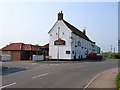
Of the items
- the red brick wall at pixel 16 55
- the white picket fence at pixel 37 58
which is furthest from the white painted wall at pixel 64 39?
the red brick wall at pixel 16 55

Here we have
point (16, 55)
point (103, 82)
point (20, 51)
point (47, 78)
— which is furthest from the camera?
point (16, 55)

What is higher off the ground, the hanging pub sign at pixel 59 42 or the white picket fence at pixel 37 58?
the hanging pub sign at pixel 59 42

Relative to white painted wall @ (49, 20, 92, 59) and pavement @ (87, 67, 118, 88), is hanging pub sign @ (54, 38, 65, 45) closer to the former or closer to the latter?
white painted wall @ (49, 20, 92, 59)

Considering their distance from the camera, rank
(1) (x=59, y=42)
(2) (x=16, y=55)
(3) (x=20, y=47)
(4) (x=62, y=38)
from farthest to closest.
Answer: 1. (3) (x=20, y=47)
2. (2) (x=16, y=55)
3. (4) (x=62, y=38)
4. (1) (x=59, y=42)

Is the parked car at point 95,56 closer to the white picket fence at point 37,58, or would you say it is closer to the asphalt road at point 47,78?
the white picket fence at point 37,58

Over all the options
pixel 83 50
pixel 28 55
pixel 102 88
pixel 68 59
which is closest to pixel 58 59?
pixel 68 59

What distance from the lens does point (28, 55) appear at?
64.2 metres

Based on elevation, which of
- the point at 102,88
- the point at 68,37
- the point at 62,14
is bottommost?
the point at 102,88

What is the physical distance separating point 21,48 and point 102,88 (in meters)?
50.0

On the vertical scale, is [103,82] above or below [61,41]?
below

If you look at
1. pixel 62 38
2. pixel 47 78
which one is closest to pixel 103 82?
pixel 47 78

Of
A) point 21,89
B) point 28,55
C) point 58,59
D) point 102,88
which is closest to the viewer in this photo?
point 21,89

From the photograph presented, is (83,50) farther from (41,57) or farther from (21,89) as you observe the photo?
(21,89)

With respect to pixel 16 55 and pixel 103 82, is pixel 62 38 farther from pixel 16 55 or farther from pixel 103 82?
pixel 103 82
